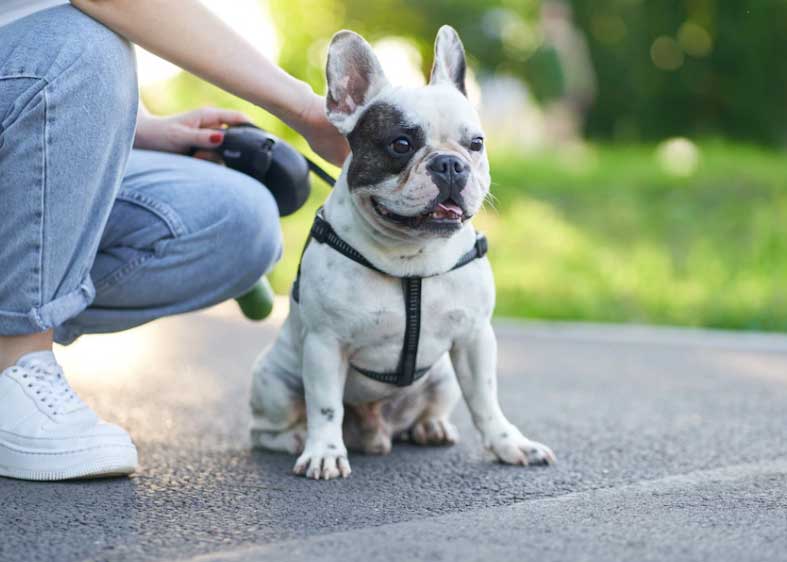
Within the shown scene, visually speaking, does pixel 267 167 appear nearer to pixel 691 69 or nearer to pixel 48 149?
pixel 48 149

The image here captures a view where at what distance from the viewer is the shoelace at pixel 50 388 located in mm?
2176

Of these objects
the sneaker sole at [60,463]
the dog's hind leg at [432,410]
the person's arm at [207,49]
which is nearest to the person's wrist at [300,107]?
the person's arm at [207,49]

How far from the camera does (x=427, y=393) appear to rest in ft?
8.83

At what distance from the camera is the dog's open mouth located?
86.4 inches

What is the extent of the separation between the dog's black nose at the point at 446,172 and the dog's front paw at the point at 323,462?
0.61m

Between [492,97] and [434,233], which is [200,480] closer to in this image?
[434,233]

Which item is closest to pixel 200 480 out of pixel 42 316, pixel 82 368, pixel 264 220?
pixel 42 316

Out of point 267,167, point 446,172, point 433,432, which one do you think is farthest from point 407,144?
point 433,432

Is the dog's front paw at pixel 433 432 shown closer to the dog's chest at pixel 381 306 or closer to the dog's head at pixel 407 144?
the dog's chest at pixel 381 306

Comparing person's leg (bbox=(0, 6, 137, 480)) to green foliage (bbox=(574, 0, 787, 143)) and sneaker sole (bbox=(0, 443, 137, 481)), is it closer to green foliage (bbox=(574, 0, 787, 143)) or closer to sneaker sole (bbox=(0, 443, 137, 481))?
sneaker sole (bbox=(0, 443, 137, 481))

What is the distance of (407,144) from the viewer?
2.25 metres

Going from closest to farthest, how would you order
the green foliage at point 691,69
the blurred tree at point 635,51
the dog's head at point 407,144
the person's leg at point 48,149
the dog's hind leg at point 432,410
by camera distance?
1. the person's leg at point 48,149
2. the dog's head at point 407,144
3. the dog's hind leg at point 432,410
4. the green foliage at point 691,69
5. the blurred tree at point 635,51

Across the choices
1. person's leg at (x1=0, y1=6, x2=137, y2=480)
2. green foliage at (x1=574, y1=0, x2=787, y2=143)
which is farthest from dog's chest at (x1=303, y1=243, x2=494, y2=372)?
green foliage at (x1=574, y1=0, x2=787, y2=143)

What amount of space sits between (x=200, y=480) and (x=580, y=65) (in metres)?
14.5
